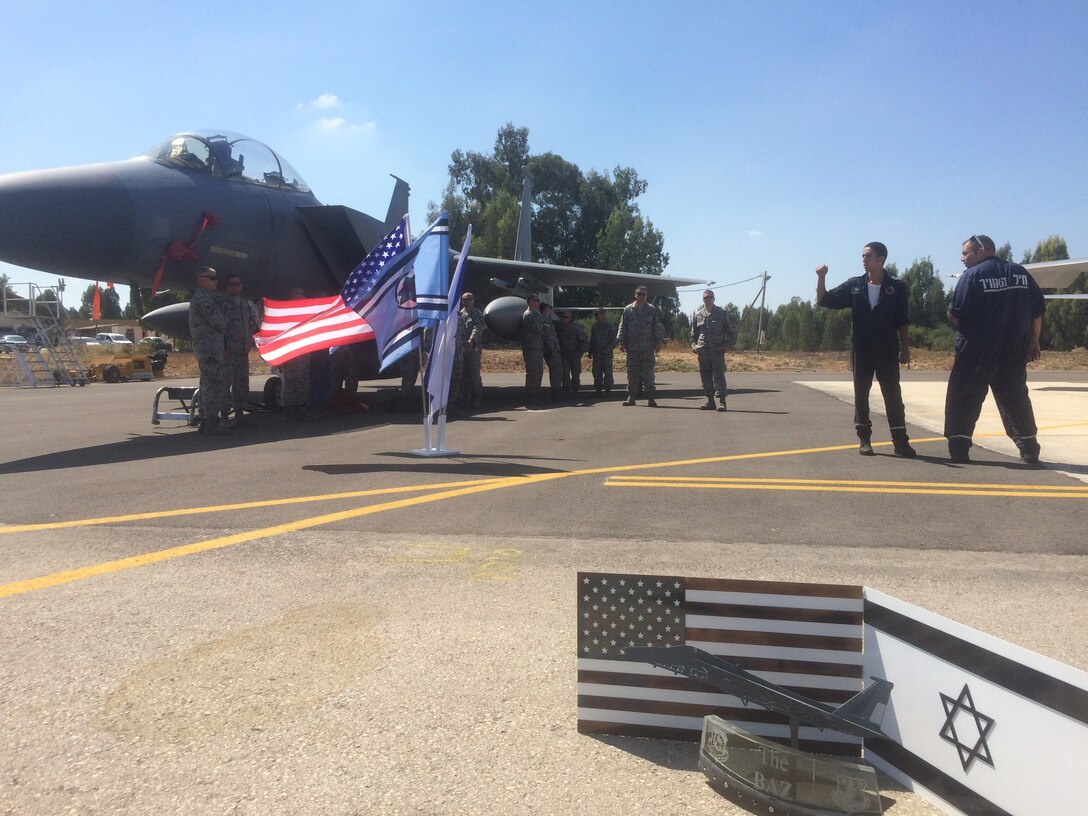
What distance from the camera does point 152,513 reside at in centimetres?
515

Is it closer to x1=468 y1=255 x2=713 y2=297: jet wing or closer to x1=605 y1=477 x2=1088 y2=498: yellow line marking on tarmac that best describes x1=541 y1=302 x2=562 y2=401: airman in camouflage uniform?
x1=468 y1=255 x2=713 y2=297: jet wing

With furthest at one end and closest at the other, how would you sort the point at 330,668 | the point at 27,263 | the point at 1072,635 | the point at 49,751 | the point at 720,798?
the point at 27,263
the point at 1072,635
the point at 330,668
the point at 49,751
the point at 720,798

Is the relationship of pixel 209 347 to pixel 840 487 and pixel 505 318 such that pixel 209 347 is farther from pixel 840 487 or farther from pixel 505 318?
pixel 840 487

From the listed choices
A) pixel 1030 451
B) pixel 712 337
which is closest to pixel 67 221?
pixel 712 337

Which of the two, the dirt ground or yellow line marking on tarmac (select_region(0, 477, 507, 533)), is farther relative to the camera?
the dirt ground

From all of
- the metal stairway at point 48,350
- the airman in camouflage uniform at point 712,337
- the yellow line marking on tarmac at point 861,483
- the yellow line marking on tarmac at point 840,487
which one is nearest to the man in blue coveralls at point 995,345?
the yellow line marking on tarmac at point 861,483

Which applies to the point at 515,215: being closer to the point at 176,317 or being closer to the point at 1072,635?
the point at 176,317

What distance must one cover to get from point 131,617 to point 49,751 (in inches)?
43.0

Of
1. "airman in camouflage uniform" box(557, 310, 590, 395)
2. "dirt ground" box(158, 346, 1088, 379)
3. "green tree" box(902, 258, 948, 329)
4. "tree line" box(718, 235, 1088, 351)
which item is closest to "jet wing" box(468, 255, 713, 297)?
"airman in camouflage uniform" box(557, 310, 590, 395)

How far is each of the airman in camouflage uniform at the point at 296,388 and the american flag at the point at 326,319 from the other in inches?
70.6

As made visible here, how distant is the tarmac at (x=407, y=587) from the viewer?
2113mm

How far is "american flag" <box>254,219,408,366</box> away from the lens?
795cm

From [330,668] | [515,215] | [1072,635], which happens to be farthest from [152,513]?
[515,215]

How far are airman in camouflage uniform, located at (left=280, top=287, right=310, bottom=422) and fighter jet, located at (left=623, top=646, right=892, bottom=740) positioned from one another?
9406 millimetres
